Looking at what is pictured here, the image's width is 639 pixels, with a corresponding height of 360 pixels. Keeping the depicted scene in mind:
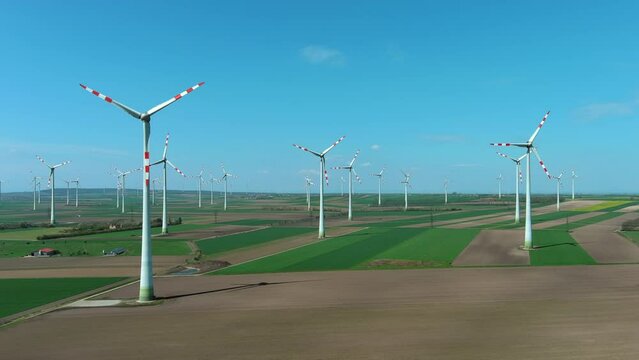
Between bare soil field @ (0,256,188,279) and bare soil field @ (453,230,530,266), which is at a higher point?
bare soil field @ (453,230,530,266)

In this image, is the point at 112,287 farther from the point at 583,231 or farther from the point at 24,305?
the point at 583,231

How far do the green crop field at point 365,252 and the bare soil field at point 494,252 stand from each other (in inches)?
57.3

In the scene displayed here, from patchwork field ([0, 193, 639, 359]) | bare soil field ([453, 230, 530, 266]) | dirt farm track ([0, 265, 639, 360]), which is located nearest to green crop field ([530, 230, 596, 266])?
patchwork field ([0, 193, 639, 359])

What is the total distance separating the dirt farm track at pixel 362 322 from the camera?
79.3 ft

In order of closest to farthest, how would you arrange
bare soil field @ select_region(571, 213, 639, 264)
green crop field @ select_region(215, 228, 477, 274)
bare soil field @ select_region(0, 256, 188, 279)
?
bare soil field @ select_region(0, 256, 188, 279), green crop field @ select_region(215, 228, 477, 274), bare soil field @ select_region(571, 213, 639, 264)

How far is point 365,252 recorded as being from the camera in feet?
217

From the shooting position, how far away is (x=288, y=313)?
3231cm

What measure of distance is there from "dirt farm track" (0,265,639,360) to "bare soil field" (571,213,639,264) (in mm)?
14169

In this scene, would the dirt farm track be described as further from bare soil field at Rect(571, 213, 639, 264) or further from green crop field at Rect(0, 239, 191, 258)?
green crop field at Rect(0, 239, 191, 258)

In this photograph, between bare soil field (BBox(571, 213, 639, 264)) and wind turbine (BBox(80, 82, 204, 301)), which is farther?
bare soil field (BBox(571, 213, 639, 264))

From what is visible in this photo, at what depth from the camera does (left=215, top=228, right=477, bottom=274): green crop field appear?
181 ft

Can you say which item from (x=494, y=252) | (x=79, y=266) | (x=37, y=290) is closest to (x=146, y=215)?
(x=37, y=290)

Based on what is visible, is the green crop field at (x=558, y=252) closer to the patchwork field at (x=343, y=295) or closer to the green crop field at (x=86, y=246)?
the patchwork field at (x=343, y=295)

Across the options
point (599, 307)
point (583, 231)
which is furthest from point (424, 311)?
point (583, 231)
